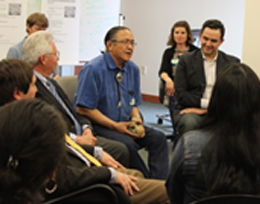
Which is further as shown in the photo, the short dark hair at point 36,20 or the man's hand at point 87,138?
the short dark hair at point 36,20

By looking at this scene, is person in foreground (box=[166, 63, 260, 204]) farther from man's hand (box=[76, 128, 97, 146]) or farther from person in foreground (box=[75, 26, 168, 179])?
person in foreground (box=[75, 26, 168, 179])

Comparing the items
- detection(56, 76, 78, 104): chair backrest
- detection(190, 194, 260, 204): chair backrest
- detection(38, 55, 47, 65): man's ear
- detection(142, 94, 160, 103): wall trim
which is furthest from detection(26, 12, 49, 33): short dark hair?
detection(142, 94, 160, 103): wall trim

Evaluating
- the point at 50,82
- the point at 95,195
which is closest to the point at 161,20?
the point at 50,82

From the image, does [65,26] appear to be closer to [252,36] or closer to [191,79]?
[191,79]

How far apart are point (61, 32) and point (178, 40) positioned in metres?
1.37

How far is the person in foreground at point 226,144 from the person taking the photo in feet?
4.37

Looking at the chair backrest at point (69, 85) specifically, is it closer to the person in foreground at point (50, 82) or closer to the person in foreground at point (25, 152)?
the person in foreground at point (50, 82)

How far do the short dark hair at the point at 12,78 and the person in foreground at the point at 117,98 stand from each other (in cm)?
95

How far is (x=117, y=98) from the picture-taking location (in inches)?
116

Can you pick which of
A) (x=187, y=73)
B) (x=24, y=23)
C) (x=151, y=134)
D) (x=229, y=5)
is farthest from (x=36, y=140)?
(x=229, y=5)

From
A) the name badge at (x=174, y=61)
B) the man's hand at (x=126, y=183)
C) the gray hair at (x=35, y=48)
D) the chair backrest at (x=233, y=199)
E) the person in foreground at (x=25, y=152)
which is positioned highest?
the gray hair at (x=35, y=48)

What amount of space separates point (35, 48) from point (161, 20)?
17.7 ft

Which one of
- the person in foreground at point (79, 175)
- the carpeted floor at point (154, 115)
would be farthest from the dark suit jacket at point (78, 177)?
the carpeted floor at point (154, 115)

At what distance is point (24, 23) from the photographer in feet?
13.3
